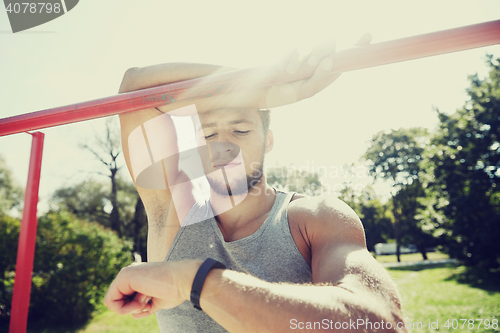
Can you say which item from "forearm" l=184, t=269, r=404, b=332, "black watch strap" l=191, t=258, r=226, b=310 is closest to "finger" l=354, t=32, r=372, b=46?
"forearm" l=184, t=269, r=404, b=332

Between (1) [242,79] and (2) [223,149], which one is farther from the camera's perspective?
(2) [223,149]

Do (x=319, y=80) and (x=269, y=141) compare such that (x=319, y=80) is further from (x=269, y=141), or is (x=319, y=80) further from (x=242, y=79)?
(x=269, y=141)

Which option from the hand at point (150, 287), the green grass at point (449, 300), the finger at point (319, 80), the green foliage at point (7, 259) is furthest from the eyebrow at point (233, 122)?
the green foliage at point (7, 259)

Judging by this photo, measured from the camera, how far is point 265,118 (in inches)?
74.7

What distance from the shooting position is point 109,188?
14930 millimetres

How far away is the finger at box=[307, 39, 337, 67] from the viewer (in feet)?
3.90

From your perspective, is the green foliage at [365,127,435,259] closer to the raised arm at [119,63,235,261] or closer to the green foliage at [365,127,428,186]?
the green foliage at [365,127,428,186]

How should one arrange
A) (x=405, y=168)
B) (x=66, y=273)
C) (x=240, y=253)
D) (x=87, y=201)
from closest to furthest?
1. (x=240, y=253)
2. (x=66, y=273)
3. (x=405, y=168)
4. (x=87, y=201)

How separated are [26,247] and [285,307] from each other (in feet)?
5.33

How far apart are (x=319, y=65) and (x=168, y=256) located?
1.25m

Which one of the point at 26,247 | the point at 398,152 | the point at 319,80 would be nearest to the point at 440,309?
the point at 398,152

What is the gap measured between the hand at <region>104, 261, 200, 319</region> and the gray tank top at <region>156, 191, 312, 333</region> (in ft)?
1.27

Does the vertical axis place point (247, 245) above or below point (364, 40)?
below

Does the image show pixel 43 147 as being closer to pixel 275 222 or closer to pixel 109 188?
pixel 275 222
